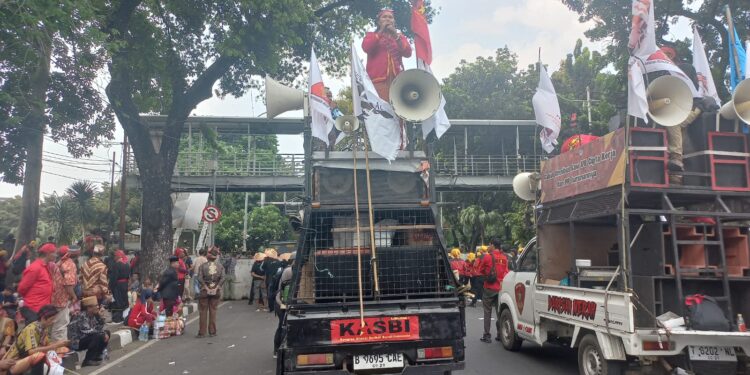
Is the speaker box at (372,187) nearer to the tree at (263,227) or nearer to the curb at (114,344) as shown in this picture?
the curb at (114,344)

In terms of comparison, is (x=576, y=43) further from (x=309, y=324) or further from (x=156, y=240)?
(x=309, y=324)

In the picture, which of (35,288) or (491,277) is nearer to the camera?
(35,288)

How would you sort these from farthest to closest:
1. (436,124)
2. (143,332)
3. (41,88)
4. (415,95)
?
(41,88) < (143,332) < (436,124) < (415,95)

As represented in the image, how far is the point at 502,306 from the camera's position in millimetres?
8758

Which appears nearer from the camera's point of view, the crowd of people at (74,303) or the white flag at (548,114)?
the crowd of people at (74,303)

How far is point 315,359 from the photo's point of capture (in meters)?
4.94

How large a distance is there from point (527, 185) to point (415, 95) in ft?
10.6

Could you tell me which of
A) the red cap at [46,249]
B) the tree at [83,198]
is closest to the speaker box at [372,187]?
the red cap at [46,249]

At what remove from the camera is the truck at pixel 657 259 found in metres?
5.21

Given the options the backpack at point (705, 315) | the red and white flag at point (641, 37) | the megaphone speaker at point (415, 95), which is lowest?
the backpack at point (705, 315)

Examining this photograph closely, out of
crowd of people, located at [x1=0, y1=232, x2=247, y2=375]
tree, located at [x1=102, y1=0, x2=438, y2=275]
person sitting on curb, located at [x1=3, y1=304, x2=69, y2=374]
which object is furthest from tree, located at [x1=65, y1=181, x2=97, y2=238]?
person sitting on curb, located at [x1=3, y1=304, x2=69, y2=374]

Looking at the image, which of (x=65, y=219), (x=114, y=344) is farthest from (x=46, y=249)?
(x=65, y=219)

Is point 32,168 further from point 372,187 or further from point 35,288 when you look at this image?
point 372,187

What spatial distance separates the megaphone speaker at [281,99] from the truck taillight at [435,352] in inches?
152
